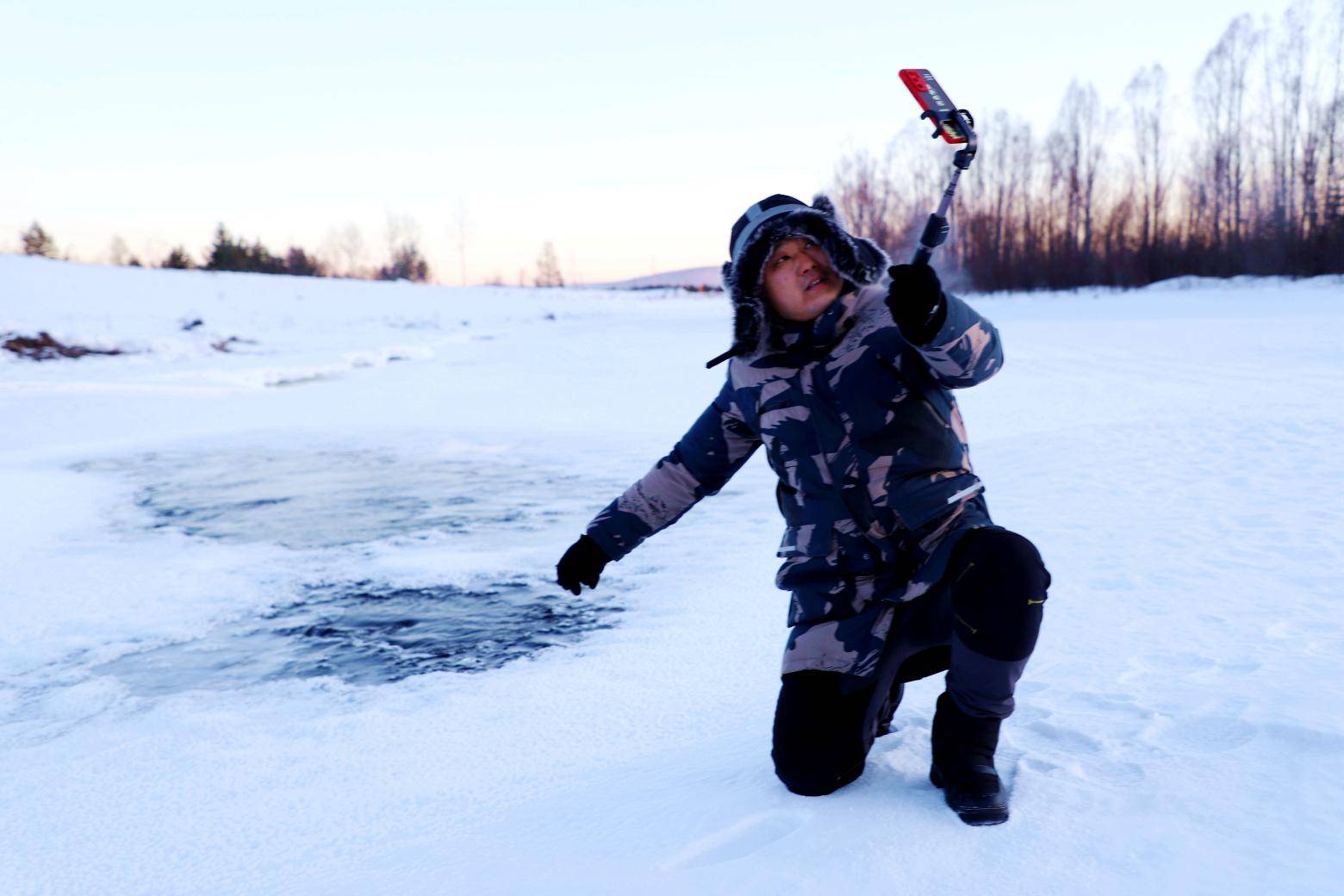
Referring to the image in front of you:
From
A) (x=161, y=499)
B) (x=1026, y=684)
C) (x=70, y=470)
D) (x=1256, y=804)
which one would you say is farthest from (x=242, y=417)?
(x=1256, y=804)

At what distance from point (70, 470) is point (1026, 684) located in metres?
7.19

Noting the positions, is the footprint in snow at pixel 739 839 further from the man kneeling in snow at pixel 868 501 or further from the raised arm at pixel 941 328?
the raised arm at pixel 941 328

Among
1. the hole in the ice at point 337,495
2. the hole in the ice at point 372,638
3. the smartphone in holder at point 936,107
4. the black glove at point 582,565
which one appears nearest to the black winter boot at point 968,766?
the black glove at point 582,565

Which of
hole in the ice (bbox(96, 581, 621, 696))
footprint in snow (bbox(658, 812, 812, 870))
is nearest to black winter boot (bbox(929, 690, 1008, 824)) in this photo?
footprint in snow (bbox(658, 812, 812, 870))

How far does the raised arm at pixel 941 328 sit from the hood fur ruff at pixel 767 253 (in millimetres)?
220

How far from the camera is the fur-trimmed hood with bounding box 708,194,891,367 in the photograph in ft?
6.79

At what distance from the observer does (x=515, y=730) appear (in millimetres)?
2561

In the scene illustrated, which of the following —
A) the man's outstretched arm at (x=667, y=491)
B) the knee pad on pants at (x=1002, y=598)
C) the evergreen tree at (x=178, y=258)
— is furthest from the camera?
the evergreen tree at (x=178, y=258)

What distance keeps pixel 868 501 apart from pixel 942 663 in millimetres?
407

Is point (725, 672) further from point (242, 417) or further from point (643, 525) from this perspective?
point (242, 417)

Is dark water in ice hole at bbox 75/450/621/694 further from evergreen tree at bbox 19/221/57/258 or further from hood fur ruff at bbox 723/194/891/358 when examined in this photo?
evergreen tree at bbox 19/221/57/258

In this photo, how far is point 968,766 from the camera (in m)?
1.80

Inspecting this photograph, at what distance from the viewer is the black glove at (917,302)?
182 centimetres

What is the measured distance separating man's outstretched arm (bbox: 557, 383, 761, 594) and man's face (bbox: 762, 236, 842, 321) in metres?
0.28
